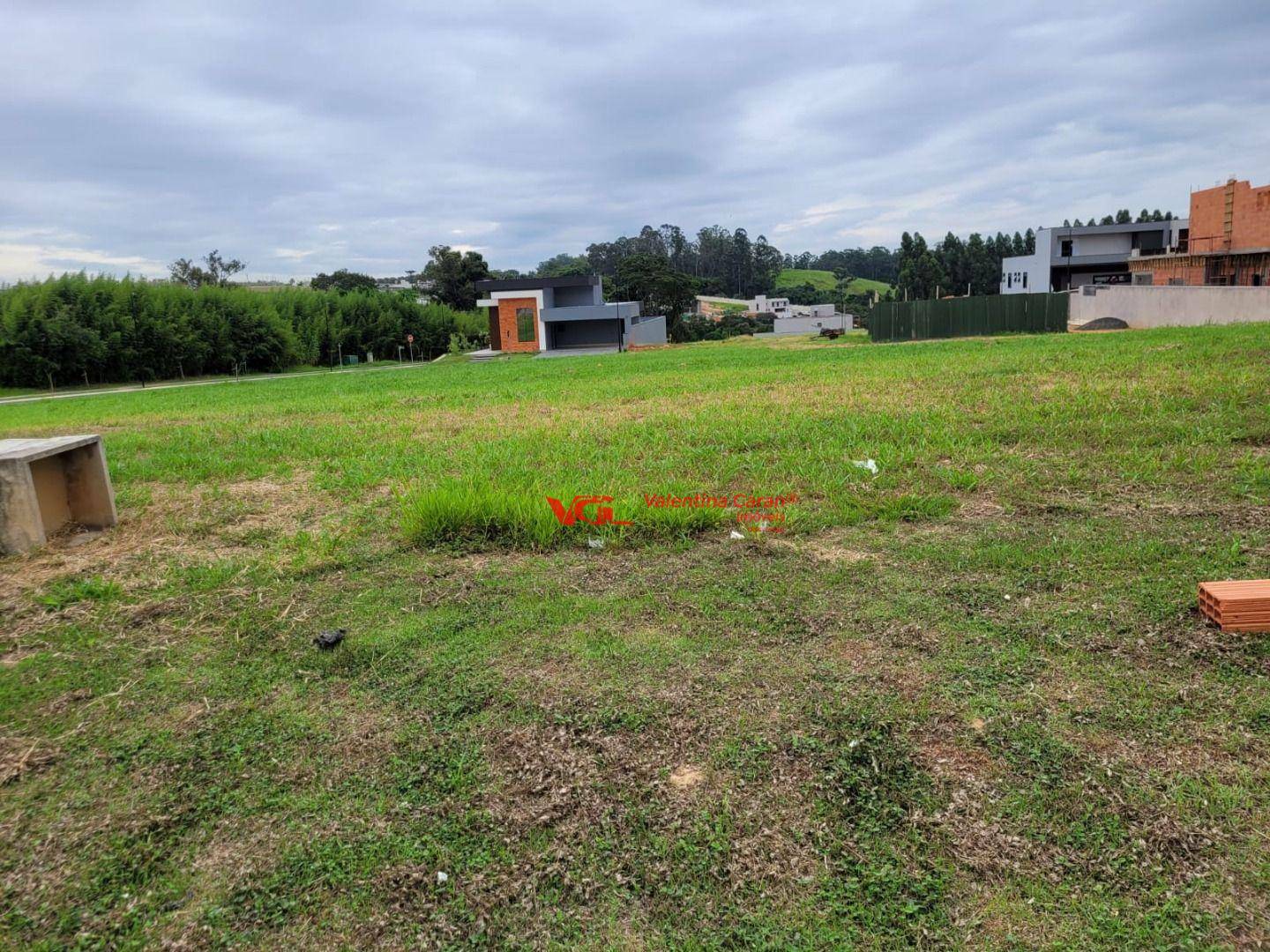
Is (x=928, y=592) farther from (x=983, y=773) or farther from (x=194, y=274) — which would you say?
(x=194, y=274)

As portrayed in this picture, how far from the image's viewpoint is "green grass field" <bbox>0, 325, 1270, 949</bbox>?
1.97 meters

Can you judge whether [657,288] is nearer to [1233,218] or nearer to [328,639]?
[1233,218]

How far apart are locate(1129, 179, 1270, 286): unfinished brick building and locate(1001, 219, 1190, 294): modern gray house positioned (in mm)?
19792

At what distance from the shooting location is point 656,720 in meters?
2.70

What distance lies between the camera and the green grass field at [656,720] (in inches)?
77.7

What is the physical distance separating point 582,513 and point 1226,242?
1469 inches

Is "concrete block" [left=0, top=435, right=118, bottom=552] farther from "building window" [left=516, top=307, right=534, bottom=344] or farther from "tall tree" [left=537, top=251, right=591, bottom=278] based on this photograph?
"tall tree" [left=537, top=251, right=591, bottom=278]

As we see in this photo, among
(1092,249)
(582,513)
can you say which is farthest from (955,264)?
(582,513)

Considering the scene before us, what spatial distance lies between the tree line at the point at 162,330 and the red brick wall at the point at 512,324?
24.2 ft

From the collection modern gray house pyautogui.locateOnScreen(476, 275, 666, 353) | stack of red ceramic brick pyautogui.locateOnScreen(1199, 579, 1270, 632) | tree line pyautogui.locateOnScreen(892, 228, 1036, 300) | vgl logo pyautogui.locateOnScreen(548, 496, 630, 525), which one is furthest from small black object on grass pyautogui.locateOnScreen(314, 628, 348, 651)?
tree line pyautogui.locateOnScreen(892, 228, 1036, 300)

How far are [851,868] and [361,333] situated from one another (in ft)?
165

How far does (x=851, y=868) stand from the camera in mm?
2043

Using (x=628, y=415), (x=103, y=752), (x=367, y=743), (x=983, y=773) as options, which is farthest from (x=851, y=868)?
(x=628, y=415)

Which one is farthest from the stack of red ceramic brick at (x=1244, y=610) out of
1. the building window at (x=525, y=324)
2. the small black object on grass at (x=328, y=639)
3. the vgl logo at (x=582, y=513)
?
the building window at (x=525, y=324)
